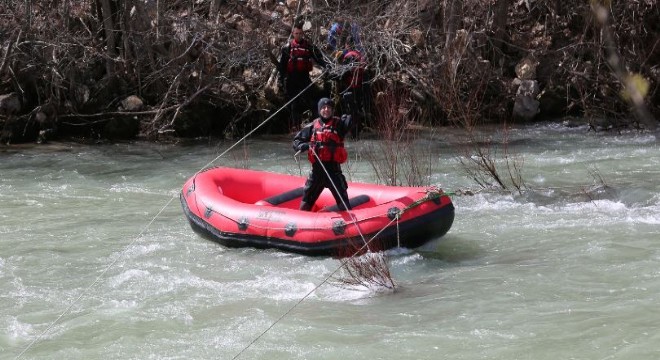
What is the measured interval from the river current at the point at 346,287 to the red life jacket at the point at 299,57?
2.05 m

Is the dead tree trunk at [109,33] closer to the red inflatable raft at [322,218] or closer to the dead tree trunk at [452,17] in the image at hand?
the dead tree trunk at [452,17]

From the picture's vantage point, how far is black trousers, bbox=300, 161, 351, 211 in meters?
7.95

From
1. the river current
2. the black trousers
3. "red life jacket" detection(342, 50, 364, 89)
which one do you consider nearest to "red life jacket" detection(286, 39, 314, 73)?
"red life jacket" detection(342, 50, 364, 89)

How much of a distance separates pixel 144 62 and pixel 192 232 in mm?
6413

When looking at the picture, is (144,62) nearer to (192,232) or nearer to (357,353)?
(192,232)

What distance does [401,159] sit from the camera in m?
9.33

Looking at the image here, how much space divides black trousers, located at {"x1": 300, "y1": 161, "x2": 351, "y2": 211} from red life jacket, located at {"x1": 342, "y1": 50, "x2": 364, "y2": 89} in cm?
471

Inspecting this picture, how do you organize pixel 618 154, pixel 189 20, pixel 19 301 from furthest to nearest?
pixel 189 20
pixel 618 154
pixel 19 301

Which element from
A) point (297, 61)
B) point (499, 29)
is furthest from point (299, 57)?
point (499, 29)

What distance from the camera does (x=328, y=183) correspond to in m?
8.01

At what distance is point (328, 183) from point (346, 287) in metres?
1.34

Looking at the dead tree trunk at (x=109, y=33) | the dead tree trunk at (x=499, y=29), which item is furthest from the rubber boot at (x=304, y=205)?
the dead tree trunk at (x=499, y=29)

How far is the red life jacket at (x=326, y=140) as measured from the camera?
781cm

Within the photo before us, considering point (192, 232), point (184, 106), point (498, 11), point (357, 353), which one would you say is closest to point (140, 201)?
point (192, 232)
